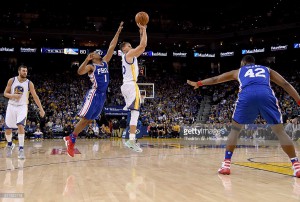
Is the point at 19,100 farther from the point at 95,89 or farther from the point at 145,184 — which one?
the point at 145,184

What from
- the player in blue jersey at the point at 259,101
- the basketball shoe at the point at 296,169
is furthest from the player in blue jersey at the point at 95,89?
the basketball shoe at the point at 296,169

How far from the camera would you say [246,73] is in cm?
535

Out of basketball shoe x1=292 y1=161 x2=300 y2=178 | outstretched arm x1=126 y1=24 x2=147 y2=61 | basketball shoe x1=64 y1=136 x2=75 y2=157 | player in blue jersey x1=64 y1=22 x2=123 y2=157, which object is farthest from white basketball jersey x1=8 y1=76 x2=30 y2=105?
basketball shoe x1=292 y1=161 x2=300 y2=178

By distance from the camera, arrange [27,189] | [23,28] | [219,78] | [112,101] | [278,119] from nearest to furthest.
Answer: [27,189] → [278,119] → [219,78] → [112,101] → [23,28]

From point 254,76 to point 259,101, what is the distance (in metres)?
0.43

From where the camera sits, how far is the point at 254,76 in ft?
17.2

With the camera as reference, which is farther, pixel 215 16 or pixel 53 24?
pixel 215 16

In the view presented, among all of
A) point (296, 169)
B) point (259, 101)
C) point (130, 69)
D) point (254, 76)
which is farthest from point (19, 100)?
point (296, 169)

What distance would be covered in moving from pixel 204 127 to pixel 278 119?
14.0 m

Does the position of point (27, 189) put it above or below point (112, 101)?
below

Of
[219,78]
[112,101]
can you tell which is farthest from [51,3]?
[219,78]

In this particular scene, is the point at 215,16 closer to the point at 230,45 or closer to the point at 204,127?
the point at 230,45

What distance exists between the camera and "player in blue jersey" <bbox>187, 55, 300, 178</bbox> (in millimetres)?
5043

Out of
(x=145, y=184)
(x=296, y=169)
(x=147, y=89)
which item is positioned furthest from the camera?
(x=147, y=89)
